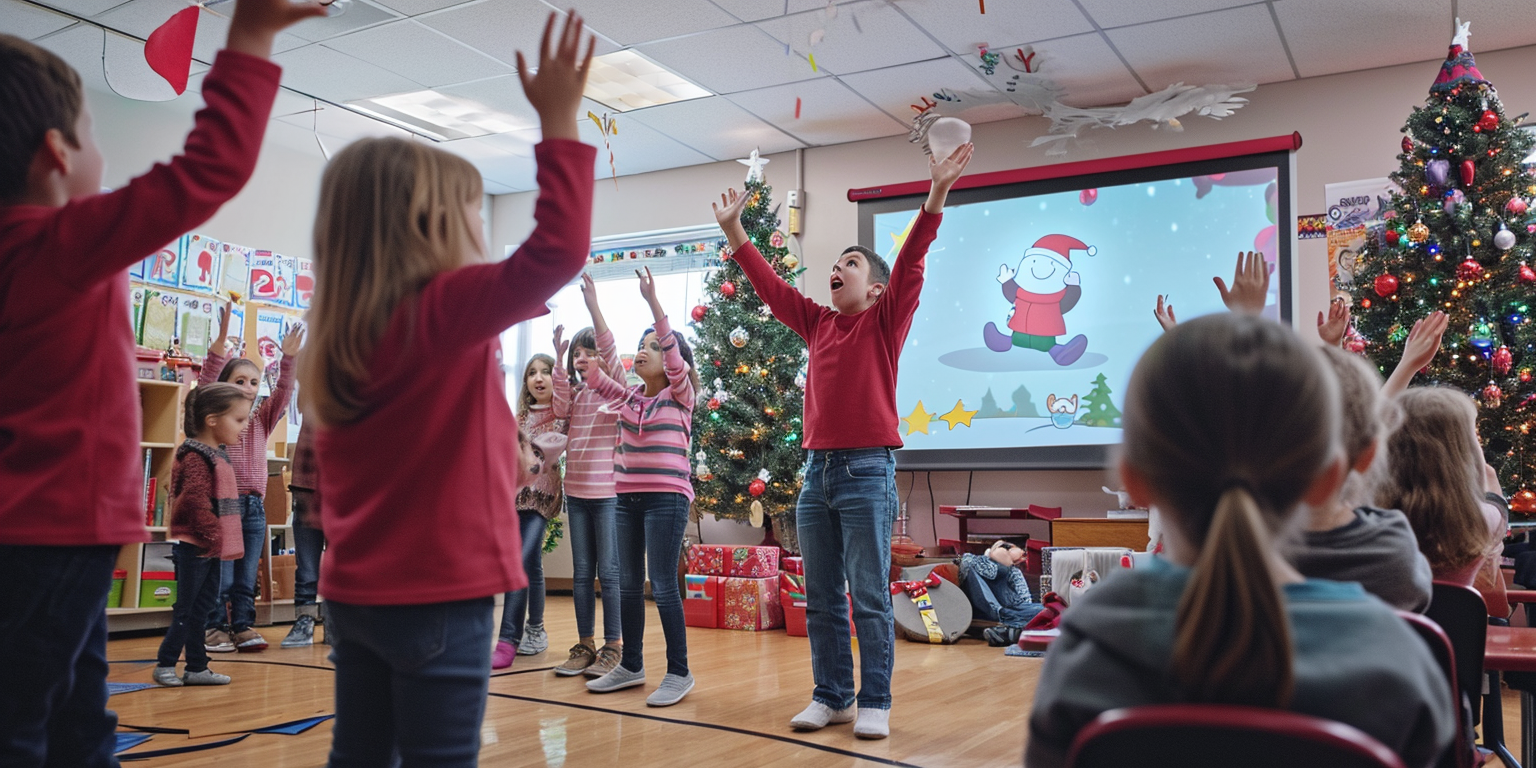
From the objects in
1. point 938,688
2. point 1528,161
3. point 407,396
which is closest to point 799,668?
point 938,688

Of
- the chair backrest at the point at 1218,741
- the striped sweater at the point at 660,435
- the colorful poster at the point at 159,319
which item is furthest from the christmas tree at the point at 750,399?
the chair backrest at the point at 1218,741

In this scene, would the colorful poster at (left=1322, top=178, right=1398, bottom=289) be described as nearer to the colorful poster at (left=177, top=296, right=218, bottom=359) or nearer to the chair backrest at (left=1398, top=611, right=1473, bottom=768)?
the chair backrest at (left=1398, top=611, right=1473, bottom=768)

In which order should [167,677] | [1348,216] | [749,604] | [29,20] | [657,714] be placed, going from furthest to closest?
[749,604]
[1348,216]
[29,20]
[167,677]
[657,714]

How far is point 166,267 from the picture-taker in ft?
19.6

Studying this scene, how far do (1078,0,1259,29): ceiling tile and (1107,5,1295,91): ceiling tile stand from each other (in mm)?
75

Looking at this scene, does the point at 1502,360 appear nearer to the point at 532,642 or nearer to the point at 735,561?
the point at 735,561

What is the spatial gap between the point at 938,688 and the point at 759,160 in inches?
149

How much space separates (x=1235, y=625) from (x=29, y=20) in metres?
5.95

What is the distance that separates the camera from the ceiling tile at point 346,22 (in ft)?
16.0

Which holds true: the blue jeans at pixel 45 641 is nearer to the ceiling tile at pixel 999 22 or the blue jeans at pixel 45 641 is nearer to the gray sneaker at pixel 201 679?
the gray sneaker at pixel 201 679

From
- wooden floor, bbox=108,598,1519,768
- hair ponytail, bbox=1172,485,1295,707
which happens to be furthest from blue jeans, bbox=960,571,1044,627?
hair ponytail, bbox=1172,485,1295,707

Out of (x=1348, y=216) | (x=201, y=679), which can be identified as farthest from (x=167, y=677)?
(x=1348, y=216)

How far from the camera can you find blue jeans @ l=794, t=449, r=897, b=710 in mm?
2867

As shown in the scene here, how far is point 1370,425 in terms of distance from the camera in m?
1.30
